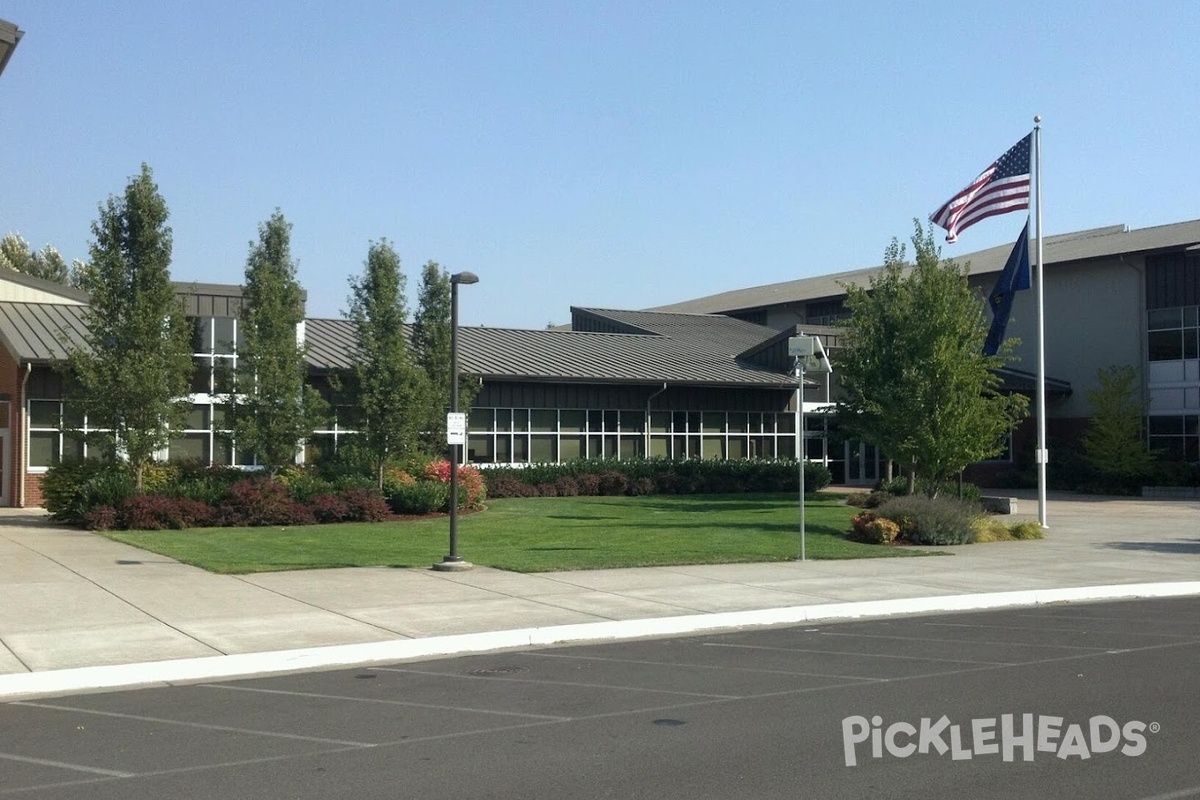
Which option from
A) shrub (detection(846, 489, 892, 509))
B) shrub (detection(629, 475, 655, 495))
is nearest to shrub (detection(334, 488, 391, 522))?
shrub (detection(846, 489, 892, 509))

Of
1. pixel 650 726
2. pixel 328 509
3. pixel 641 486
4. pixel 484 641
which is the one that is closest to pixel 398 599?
pixel 484 641

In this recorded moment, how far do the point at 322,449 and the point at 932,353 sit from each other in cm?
1796

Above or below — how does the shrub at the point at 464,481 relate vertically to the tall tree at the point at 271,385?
below

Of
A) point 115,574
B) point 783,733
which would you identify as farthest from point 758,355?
point 783,733

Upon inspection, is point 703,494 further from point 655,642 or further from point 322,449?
point 655,642

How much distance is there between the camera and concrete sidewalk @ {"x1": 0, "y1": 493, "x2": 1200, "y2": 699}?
12.0 m

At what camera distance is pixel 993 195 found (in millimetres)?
28562

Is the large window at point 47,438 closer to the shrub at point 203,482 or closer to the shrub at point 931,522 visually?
the shrub at point 203,482

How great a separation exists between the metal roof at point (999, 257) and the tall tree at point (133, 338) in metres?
19.6

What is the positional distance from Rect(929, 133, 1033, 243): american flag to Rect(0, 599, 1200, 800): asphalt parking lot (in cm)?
1735

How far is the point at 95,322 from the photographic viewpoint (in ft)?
89.5

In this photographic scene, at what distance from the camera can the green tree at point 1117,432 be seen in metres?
44.8

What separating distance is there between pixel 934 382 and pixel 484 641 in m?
17.2

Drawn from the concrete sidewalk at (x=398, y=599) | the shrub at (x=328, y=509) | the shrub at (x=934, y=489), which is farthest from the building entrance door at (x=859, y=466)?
the shrub at (x=328, y=509)
